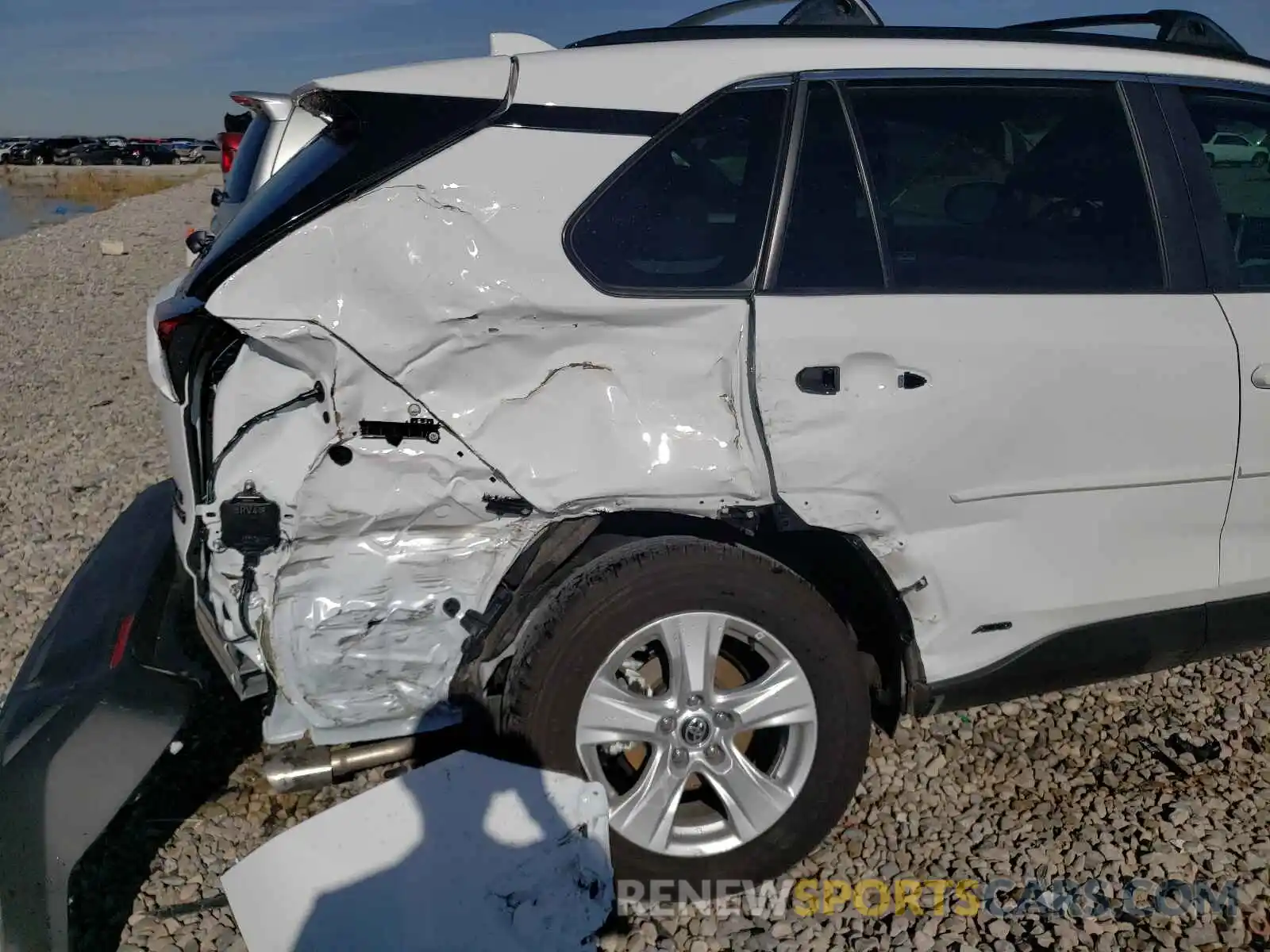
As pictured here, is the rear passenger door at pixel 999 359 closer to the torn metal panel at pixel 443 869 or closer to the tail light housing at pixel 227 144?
the torn metal panel at pixel 443 869

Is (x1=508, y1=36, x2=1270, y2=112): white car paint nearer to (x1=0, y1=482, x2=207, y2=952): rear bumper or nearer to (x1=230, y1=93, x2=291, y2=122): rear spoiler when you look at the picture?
(x1=0, y1=482, x2=207, y2=952): rear bumper

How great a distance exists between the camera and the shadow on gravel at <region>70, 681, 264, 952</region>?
8.32 feet

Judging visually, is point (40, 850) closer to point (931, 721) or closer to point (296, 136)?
point (931, 721)

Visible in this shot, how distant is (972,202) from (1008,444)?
73 cm

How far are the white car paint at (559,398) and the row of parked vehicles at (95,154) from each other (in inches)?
2117

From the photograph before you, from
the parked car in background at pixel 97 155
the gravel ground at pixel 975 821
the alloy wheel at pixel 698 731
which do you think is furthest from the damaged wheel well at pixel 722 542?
the parked car in background at pixel 97 155

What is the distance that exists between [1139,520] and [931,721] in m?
1.08

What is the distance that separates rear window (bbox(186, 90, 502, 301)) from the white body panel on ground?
86 cm

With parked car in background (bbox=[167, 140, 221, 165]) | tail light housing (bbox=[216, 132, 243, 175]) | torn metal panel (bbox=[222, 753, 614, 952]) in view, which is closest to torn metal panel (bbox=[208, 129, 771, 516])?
torn metal panel (bbox=[222, 753, 614, 952])

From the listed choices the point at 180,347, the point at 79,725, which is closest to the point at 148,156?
the point at 180,347

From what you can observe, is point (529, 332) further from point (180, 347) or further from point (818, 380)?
point (180, 347)

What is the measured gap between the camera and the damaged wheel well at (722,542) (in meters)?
2.43

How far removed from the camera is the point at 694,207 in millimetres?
2398

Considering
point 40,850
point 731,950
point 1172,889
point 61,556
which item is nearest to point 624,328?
point 731,950
